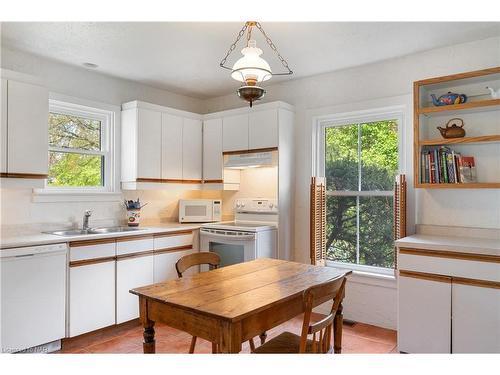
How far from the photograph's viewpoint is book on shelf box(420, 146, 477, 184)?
2895 mm

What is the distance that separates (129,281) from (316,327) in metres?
2.26

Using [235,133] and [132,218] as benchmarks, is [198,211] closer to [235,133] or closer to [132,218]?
[132,218]

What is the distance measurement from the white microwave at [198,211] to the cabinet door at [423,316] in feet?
7.57

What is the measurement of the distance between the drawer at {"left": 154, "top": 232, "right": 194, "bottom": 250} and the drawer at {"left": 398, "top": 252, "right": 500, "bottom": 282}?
2.14 metres

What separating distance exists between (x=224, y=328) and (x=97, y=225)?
2.71 metres

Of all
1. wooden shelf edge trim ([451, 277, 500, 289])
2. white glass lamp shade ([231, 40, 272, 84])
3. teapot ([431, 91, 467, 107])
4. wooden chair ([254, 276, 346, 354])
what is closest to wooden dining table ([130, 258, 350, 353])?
wooden chair ([254, 276, 346, 354])

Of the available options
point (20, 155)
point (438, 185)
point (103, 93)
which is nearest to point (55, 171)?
point (20, 155)

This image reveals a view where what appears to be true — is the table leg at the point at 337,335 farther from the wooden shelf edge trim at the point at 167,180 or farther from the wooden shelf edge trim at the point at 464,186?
the wooden shelf edge trim at the point at 167,180

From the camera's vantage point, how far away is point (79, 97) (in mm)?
3695

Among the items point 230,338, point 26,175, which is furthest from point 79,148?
point 230,338

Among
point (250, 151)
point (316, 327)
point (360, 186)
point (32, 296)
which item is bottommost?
point (32, 296)

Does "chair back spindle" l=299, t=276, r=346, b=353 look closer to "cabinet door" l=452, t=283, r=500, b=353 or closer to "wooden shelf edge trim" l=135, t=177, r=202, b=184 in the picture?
"cabinet door" l=452, t=283, r=500, b=353

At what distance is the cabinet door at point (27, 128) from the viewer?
Answer: 2.93 meters

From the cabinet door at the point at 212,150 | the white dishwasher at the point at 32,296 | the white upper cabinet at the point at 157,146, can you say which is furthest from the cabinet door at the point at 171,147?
the white dishwasher at the point at 32,296
